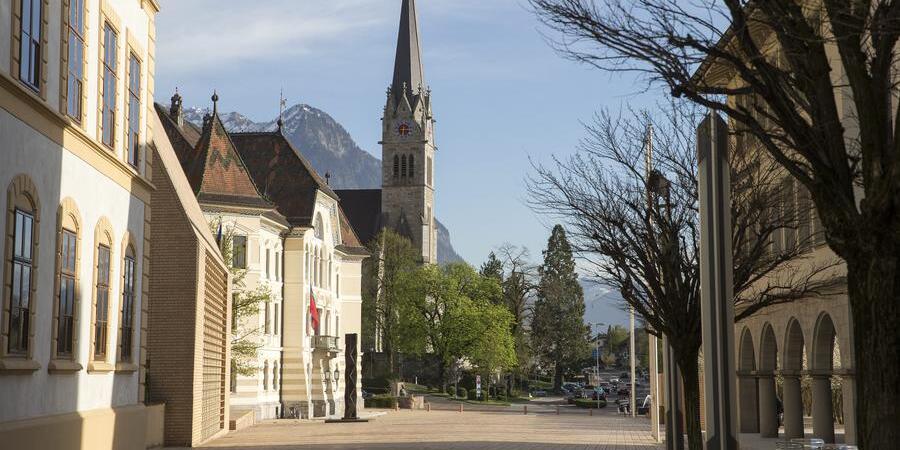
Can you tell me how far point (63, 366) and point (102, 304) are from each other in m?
2.95

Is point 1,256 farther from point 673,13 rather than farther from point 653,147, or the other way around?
point 653,147

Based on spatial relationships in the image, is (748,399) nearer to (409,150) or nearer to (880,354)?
(880,354)

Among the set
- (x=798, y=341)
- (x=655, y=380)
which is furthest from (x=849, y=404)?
(x=655, y=380)

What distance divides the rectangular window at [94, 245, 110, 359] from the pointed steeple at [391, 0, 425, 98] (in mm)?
114856

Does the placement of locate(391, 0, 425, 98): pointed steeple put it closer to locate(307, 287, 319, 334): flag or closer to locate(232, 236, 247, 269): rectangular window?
locate(307, 287, 319, 334): flag

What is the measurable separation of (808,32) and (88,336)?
45.9 feet

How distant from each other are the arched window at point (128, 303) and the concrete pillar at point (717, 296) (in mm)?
11791

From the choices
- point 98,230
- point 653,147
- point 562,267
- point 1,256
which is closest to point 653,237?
point 653,147

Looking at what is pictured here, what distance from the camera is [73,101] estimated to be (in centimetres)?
1891

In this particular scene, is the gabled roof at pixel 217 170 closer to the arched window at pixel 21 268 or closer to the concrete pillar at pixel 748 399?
the concrete pillar at pixel 748 399

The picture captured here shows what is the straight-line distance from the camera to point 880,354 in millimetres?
8742

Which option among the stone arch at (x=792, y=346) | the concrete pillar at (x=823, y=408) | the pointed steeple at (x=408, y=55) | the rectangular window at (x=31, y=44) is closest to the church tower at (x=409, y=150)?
the pointed steeple at (x=408, y=55)

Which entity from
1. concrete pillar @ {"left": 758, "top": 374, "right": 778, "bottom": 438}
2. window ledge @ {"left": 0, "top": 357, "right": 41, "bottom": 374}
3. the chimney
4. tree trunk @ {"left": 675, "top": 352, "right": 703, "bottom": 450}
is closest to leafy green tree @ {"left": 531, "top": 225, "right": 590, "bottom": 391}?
the chimney

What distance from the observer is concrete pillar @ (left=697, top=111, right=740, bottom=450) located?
1420cm
